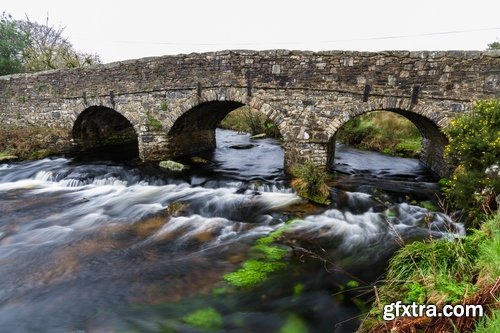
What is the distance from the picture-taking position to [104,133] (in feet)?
52.8

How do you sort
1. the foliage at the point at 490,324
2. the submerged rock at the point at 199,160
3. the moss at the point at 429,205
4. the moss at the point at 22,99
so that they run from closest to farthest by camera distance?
the foliage at the point at 490,324
the moss at the point at 429,205
the submerged rock at the point at 199,160
the moss at the point at 22,99

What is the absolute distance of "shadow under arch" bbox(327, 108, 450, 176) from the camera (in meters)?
9.55

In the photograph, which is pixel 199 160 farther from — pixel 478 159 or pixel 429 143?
pixel 478 159

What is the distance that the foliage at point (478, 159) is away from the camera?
5801 millimetres

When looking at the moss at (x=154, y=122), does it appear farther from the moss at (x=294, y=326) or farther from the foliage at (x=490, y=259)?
the foliage at (x=490, y=259)

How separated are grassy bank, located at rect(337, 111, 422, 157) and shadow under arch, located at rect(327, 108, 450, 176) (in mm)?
1750

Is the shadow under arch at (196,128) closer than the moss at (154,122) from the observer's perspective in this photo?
No

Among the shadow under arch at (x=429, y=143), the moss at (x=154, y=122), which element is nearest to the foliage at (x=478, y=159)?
the shadow under arch at (x=429, y=143)

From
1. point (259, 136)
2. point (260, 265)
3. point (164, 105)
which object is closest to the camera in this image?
point (260, 265)

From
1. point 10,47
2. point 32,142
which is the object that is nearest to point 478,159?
point 32,142

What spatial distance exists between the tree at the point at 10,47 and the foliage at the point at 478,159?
2377 centimetres

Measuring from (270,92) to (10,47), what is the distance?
62.4 feet

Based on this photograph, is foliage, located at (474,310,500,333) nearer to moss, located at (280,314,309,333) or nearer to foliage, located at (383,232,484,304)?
foliage, located at (383,232,484,304)

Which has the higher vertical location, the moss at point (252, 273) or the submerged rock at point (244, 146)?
the submerged rock at point (244, 146)
